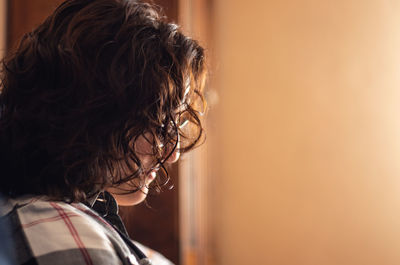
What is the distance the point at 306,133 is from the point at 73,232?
160 cm

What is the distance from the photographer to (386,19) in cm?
167

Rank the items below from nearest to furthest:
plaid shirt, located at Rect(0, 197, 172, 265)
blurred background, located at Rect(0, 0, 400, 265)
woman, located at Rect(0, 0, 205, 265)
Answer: plaid shirt, located at Rect(0, 197, 172, 265), woman, located at Rect(0, 0, 205, 265), blurred background, located at Rect(0, 0, 400, 265)

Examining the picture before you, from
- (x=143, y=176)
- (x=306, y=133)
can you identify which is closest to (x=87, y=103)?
(x=143, y=176)

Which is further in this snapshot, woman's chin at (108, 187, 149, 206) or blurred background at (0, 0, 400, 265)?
blurred background at (0, 0, 400, 265)

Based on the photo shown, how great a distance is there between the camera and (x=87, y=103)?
0.60m

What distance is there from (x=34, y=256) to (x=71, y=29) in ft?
1.14

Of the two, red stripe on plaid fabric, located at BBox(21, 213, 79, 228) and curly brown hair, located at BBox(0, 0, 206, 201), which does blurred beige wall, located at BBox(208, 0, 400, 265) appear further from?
red stripe on plaid fabric, located at BBox(21, 213, 79, 228)

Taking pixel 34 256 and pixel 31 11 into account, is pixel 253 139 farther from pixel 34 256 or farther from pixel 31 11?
pixel 34 256

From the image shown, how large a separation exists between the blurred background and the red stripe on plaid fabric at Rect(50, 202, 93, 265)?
1005 millimetres

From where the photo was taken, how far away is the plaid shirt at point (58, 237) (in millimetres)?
453

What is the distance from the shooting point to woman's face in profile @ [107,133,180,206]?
697mm

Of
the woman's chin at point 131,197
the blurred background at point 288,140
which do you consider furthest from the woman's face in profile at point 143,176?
the blurred background at point 288,140

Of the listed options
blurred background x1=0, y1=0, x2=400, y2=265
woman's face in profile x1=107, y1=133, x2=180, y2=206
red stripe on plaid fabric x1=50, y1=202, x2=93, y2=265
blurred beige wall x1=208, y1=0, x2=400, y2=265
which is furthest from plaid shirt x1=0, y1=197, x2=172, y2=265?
blurred beige wall x1=208, y1=0, x2=400, y2=265

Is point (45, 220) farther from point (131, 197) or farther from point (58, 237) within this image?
point (131, 197)
